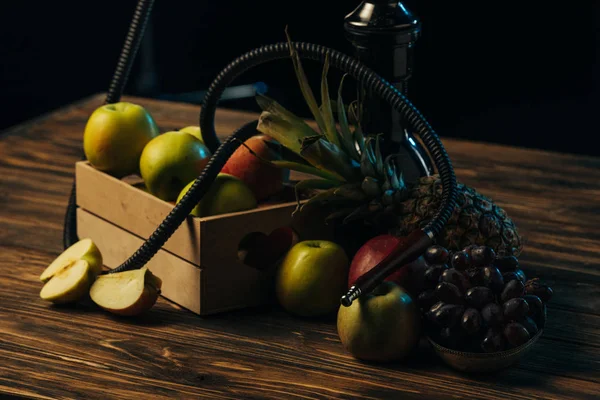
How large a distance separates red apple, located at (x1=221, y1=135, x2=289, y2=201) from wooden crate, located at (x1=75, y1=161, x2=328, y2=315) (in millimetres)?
40

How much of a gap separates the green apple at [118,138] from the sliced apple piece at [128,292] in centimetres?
24

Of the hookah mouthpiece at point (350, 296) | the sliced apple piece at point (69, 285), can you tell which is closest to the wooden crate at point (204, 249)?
the sliced apple piece at point (69, 285)

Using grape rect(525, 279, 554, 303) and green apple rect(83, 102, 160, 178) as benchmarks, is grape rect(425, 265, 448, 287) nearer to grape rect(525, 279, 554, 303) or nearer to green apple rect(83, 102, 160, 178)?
grape rect(525, 279, 554, 303)

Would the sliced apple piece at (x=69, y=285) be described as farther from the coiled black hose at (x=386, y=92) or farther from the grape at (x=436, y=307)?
the grape at (x=436, y=307)

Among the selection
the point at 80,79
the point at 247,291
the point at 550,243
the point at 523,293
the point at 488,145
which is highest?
the point at 523,293

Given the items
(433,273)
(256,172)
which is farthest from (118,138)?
(433,273)

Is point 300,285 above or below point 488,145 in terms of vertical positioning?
above

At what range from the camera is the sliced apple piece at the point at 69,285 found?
1235 millimetres

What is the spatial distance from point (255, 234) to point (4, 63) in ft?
9.93

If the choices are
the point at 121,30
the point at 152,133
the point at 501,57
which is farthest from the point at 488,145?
the point at 121,30

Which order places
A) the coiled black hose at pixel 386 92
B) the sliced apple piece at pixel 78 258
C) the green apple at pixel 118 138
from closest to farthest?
the coiled black hose at pixel 386 92 → the sliced apple piece at pixel 78 258 → the green apple at pixel 118 138

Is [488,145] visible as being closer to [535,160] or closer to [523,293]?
[535,160]

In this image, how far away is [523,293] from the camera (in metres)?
1.08

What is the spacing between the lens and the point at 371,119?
1426 millimetres
